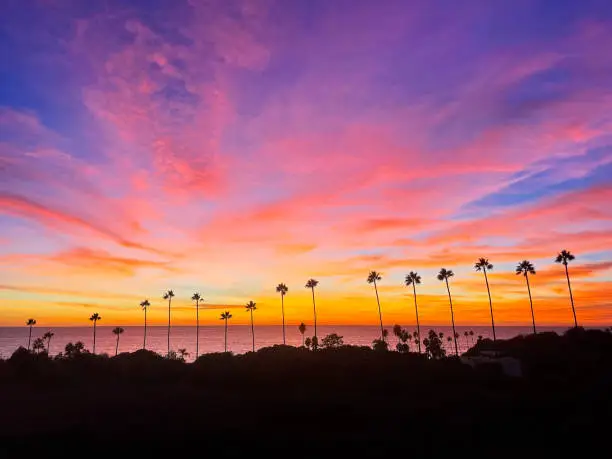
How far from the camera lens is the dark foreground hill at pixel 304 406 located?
111 feet

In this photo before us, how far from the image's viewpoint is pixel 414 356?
8631 centimetres

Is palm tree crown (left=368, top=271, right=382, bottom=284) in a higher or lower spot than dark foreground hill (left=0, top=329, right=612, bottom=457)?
higher

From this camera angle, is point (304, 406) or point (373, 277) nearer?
point (304, 406)

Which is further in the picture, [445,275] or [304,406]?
[445,275]

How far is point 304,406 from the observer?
48188mm

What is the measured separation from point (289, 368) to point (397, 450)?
128 feet

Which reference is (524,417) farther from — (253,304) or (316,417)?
(253,304)

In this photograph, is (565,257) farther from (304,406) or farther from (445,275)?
(304,406)

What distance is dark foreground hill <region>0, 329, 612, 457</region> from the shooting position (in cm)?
3369

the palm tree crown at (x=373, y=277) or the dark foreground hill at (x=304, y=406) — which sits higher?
the palm tree crown at (x=373, y=277)

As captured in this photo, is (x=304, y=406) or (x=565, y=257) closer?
(x=304, y=406)

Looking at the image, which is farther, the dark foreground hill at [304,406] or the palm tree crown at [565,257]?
the palm tree crown at [565,257]

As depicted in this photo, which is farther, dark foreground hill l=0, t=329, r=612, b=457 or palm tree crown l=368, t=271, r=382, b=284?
palm tree crown l=368, t=271, r=382, b=284

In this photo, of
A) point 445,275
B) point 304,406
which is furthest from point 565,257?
point 304,406
